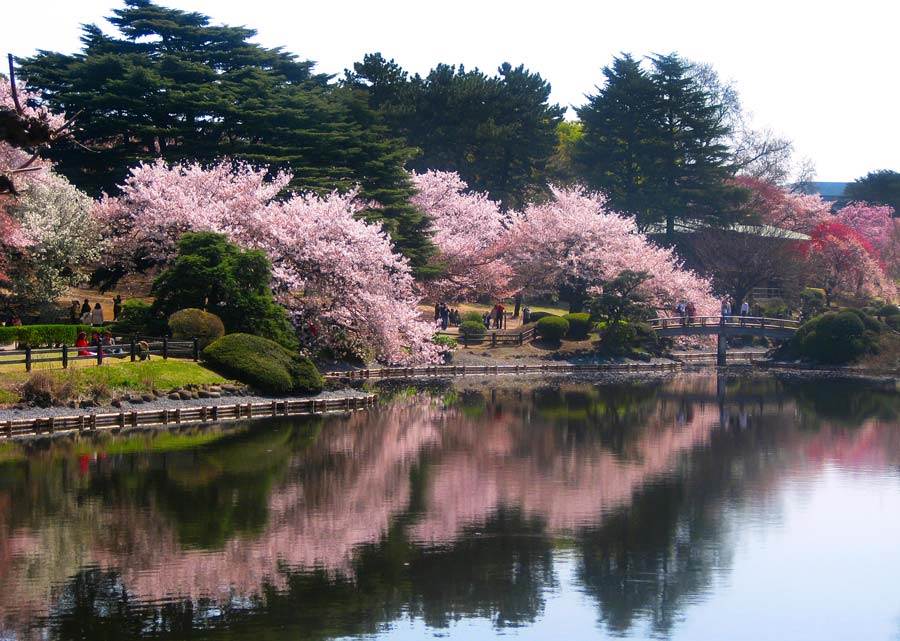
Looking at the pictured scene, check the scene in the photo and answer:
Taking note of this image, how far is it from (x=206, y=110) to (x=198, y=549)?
5296 centimetres

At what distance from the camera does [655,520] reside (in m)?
32.6

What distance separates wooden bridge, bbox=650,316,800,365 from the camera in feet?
268

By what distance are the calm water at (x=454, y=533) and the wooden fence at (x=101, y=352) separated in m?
6.67

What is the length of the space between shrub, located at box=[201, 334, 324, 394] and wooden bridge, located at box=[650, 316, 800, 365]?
33783mm

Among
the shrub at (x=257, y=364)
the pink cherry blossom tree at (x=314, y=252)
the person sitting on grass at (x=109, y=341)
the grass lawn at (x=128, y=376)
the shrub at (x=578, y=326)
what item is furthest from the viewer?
the shrub at (x=578, y=326)

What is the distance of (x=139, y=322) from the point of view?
57250 millimetres

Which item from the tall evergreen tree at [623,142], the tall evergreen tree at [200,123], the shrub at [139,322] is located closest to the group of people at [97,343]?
the shrub at [139,322]

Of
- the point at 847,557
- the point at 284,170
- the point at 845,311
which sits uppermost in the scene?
the point at 284,170

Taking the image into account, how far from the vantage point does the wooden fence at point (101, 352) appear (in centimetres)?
4750

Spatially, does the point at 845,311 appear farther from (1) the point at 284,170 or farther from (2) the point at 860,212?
(2) the point at 860,212

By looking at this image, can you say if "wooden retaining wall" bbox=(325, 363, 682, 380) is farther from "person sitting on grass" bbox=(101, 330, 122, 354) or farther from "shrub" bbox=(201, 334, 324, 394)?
"person sitting on grass" bbox=(101, 330, 122, 354)

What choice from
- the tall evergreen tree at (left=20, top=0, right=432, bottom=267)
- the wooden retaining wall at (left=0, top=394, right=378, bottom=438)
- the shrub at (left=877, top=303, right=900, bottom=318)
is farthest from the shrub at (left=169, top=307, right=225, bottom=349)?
the shrub at (left=877, top=303, right=900, bottom=318)

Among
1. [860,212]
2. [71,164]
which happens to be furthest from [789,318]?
[71,164]

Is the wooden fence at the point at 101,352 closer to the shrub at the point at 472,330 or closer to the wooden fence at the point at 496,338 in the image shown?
the wooden fence at the point at 496,338
